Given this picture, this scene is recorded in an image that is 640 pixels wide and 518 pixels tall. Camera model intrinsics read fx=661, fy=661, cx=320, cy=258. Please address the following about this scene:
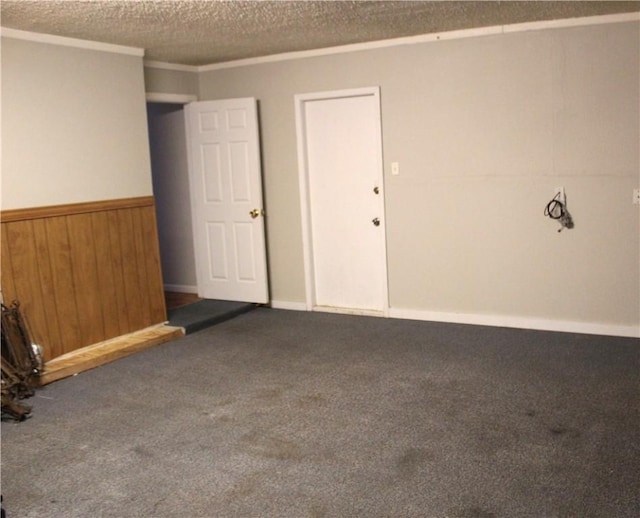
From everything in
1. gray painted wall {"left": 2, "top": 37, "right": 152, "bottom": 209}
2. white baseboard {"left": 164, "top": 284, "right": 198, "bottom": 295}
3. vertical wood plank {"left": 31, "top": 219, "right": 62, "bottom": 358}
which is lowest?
white baseboard {"left": 164, "top": 284, "right": 198, "bottom": 295}

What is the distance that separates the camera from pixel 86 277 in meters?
4.94

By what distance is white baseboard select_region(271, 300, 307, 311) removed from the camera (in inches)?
246

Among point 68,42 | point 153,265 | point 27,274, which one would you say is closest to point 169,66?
point 68,42

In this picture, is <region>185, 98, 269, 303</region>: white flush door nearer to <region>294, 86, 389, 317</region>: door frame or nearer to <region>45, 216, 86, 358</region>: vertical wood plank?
<region>294, 86, 389, 317</region>: door frame

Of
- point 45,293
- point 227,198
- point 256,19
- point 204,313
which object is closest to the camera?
point 256,19

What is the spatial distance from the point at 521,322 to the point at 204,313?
8.98 feet

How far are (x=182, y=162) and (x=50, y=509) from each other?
444cm

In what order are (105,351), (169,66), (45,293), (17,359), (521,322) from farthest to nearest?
1. (169,66)
2. (521,322)
3. (105,351)
4. (45,293)
5. (17,359)

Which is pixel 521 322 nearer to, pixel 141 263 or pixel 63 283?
pixel 141 263

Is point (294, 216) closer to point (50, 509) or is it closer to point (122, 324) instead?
point (122, 324)

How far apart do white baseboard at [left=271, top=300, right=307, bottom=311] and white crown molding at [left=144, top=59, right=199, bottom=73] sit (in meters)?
2.36

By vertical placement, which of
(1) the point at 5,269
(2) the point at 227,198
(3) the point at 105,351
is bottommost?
(3) the point at 105,351

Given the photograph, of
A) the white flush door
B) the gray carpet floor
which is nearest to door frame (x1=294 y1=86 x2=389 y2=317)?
the white flush door

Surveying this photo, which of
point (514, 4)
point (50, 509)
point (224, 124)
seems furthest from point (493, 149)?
point (50, 509)
